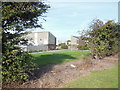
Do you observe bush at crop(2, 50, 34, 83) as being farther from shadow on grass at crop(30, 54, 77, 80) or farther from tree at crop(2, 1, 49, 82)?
shadow on grass at crop(30, 54, 77, 80)

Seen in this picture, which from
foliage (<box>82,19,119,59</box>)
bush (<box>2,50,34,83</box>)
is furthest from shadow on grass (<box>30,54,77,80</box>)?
foliage (<box>82,19,119,59</box>)

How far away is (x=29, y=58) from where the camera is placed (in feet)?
14.0

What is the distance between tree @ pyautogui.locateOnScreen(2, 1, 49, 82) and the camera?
3793 millimetres

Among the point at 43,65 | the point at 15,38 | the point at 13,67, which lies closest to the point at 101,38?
the point at 43,65

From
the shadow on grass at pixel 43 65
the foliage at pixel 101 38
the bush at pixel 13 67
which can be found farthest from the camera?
the foliage at pixel 101 38

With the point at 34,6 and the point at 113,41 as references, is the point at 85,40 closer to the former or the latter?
the point at 113,41

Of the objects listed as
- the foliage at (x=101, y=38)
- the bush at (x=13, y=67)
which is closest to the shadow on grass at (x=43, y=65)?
the bush at (x=13, y=67)

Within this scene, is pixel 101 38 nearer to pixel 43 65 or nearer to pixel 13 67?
pixel 43 65

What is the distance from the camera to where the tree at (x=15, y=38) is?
3.79 m

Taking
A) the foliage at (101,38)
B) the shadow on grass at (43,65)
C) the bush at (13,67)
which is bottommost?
the shadow on grass at (43,65)

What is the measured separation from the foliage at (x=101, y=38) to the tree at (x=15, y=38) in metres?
7.55

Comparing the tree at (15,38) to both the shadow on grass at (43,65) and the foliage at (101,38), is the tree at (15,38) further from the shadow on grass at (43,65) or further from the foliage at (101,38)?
the foliage at (101,38)

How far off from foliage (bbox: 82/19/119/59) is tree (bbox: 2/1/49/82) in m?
7.55

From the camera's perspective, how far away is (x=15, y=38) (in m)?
4.21
